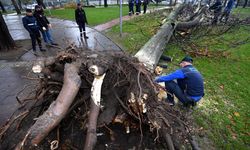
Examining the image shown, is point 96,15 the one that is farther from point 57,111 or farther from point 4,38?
point 57,111

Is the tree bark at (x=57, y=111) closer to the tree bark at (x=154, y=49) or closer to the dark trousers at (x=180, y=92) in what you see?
the tree bark at (x=154, y=49)

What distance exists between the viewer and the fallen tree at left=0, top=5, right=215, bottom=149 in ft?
9.00

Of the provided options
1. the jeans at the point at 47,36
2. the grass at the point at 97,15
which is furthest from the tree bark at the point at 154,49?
the grass at the point at 97,15

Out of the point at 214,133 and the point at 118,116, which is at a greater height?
the point at 118,116

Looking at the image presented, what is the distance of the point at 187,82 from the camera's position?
364 centimetres

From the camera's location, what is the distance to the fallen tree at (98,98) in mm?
2744

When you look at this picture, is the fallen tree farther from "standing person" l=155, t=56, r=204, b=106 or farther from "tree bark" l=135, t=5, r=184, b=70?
"tree bark" l=135, t=5, r=184, b=70

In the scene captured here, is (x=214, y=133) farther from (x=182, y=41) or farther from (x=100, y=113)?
(x=182, y=41)

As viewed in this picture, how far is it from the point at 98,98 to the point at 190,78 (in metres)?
1.92

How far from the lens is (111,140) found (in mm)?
3072

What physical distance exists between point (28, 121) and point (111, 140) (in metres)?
1.79

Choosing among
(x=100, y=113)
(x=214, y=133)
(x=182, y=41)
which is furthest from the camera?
Answer: (x=182, y=41)

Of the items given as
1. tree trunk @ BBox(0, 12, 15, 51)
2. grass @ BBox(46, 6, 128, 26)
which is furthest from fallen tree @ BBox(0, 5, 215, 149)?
grass @ BBox(46, 6, 128, 26)

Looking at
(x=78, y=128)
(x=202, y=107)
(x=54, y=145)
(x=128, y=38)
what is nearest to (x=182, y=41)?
(x=128, y=38)
